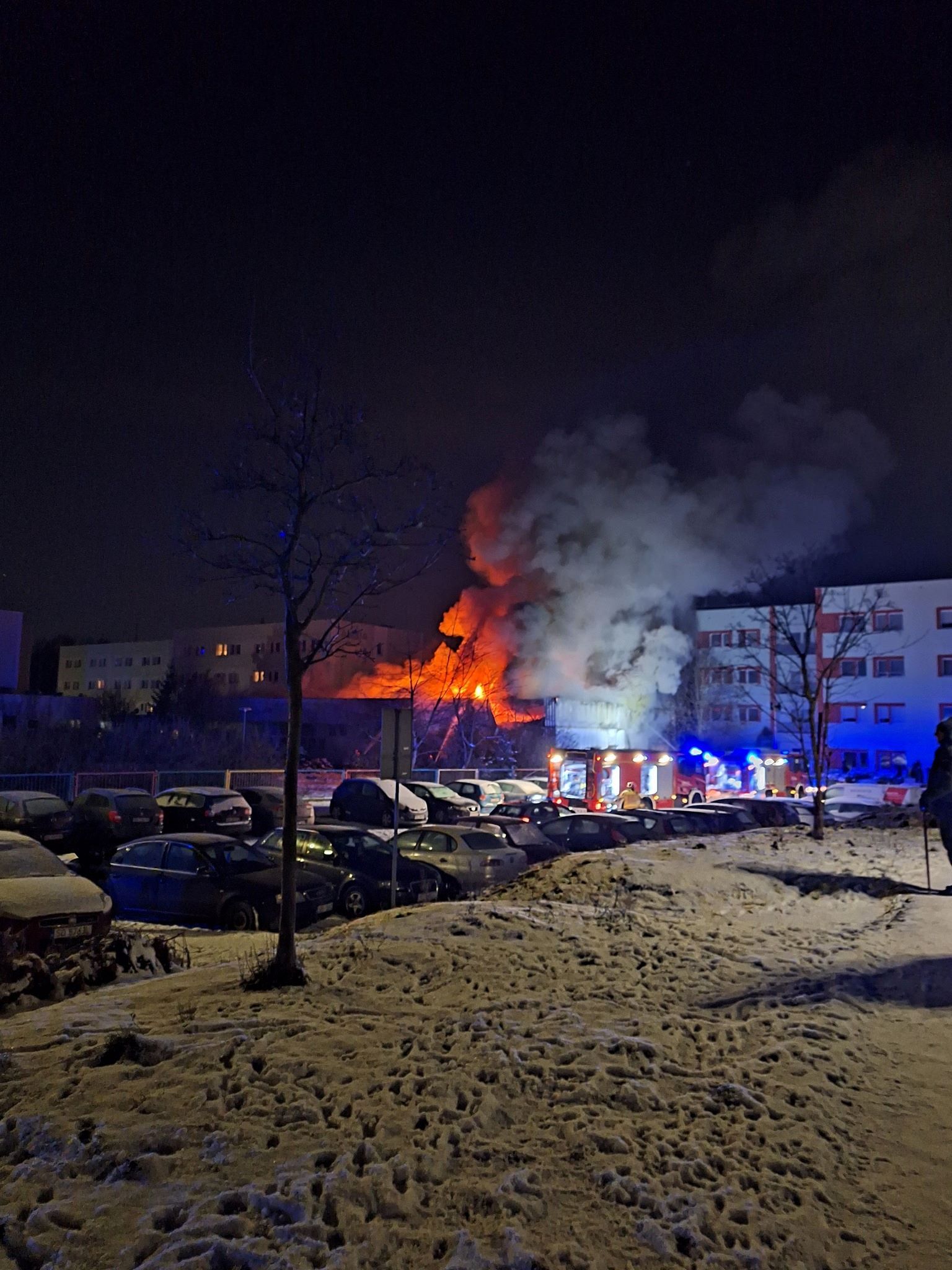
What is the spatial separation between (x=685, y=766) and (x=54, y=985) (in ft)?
111

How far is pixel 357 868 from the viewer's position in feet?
50.4

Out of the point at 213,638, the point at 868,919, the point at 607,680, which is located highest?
the point at 213,638

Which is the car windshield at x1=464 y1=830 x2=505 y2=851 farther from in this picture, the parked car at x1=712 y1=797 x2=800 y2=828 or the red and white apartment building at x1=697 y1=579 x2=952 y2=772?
the red and white apartment building at x1=697 y1=579 x2=952 y2=772

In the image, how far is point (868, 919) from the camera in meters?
11.6

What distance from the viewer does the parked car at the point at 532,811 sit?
24828 millimetres

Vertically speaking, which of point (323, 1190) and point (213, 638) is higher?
point (213, 638)

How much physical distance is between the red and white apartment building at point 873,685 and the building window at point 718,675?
321 mm

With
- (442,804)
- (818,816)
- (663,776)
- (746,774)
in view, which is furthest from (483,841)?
(746,774)

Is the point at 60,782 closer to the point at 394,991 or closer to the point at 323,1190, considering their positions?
the point at 394,991

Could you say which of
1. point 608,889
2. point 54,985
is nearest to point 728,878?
point 608,889

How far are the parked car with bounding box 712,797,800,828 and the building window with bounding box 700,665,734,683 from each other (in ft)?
89.8

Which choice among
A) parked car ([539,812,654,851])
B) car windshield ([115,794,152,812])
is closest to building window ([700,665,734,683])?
parked car ([539,812,654,851])

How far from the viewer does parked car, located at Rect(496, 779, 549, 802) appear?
102ft

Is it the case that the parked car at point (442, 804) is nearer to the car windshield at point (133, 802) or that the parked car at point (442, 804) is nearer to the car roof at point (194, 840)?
the car windshield at point (133, 802)
